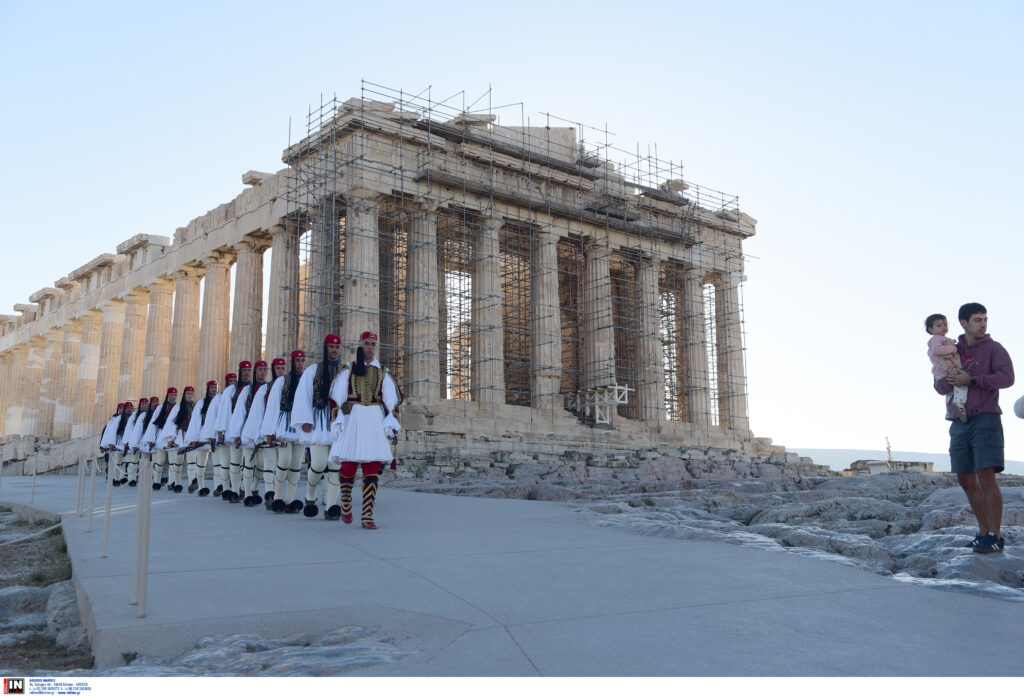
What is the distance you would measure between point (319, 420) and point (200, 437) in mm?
4996

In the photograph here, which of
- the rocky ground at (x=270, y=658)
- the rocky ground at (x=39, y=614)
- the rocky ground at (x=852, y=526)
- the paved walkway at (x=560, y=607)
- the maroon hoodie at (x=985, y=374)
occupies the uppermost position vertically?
the maroon hoodie at (x=985, y=374)

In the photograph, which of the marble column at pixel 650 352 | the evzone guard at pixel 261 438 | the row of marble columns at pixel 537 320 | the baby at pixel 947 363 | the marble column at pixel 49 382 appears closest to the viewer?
the baby at pixel 947 363

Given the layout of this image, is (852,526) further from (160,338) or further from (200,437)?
(160,338)

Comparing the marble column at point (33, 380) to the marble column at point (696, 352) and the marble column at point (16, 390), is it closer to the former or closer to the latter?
the marble column at point (16, 390)

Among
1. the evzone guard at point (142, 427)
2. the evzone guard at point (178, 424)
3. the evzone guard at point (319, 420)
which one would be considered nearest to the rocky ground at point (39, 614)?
the evzone guard at point (319, 420)

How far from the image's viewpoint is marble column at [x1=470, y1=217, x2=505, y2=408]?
30.3 m

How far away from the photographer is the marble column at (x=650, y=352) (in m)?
35.3

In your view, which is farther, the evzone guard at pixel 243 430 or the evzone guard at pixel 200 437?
the evzone guard at pixel 200 437

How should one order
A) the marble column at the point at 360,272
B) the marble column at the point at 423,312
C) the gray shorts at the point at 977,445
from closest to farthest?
the gray shorts at the point at 977,445 → the marble column at the point at 360,272 → the marble column at the point at 423,312

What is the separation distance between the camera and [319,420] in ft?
34.4

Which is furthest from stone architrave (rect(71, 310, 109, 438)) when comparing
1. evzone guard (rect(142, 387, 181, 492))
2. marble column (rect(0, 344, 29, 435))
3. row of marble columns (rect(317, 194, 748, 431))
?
evzone guard (rect(142, 387, 181, 492))

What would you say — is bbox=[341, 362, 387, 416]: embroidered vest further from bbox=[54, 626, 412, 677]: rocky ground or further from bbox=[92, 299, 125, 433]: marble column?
bbox=[92, 299, 125, 433]: marble column

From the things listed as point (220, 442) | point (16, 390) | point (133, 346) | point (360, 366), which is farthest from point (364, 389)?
point (16, 390)

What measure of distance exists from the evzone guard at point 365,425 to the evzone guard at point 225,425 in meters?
3.61
